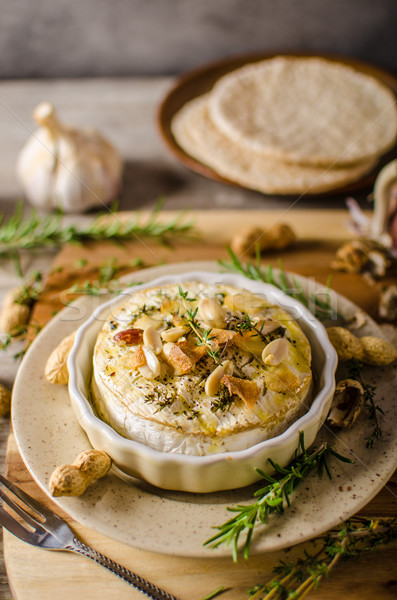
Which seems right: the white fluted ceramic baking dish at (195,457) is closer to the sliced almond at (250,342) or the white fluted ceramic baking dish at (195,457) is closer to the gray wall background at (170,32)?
the sliced almond at (250,342)

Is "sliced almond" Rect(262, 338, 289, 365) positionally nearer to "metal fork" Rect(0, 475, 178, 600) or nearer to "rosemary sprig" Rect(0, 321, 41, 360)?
"metal fork" Rect(0, 475, 178, 600)

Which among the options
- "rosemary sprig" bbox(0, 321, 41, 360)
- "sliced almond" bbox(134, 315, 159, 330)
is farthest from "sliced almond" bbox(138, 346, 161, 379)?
"rosemary sprig" bbox(0, 321, 41, 360)

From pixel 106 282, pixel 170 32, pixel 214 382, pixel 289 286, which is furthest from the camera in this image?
pixel 170 32

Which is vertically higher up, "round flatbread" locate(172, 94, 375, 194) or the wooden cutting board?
"round flatbread" locate(172, 94, 375, 194)

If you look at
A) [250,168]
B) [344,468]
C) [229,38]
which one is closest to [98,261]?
[250,168]

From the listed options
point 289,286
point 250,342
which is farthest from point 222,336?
point 289,286

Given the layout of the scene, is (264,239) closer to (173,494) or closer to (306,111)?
(306,111)
